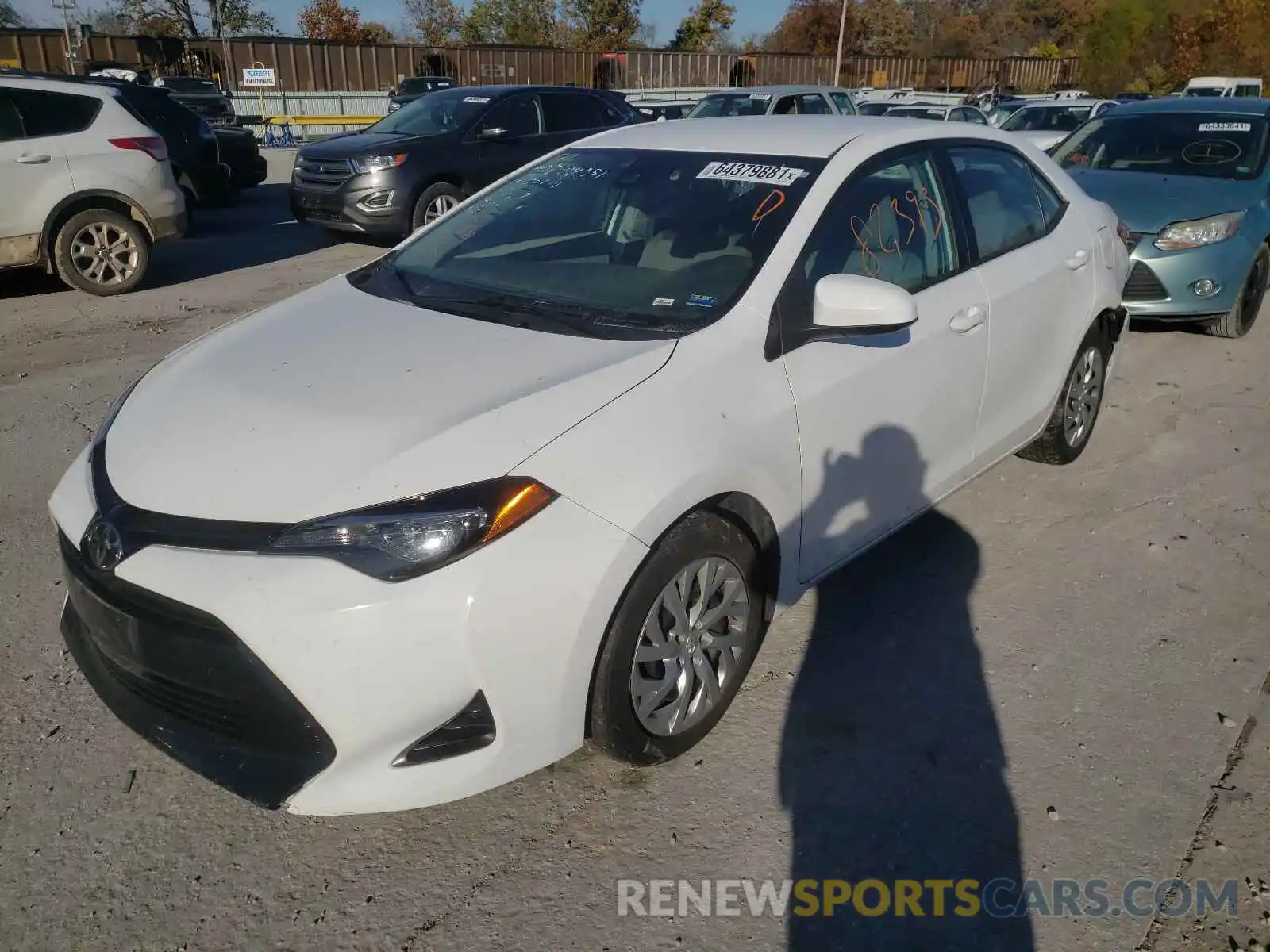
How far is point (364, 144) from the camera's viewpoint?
10.4 m

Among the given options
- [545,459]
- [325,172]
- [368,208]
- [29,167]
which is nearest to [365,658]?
[545,459]

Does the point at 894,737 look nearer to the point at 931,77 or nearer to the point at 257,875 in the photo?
the point at 257,875

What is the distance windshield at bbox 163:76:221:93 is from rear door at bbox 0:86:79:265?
11.7 m

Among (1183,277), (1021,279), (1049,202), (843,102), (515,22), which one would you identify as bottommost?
(1183,277)

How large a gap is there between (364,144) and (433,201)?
0.91 meters

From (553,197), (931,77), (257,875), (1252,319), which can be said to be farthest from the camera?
(931,77)

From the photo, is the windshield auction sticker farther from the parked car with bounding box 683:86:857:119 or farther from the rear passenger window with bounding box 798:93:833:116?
the rear passenger window with bounding box 798:93:833:116

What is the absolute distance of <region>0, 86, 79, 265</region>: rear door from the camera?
7.84 meters

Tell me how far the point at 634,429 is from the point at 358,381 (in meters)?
0.77

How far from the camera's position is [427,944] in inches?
90.0

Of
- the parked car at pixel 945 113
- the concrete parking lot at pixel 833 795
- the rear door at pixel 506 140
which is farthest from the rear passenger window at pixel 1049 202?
the parked car at pixel 945 113

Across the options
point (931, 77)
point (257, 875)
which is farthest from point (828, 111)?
point (931, 77)

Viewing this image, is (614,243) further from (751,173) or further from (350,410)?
(350,410)

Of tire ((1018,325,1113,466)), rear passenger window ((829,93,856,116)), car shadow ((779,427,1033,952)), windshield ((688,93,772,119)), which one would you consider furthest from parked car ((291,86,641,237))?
car shadow ((779,427,1033,952))
